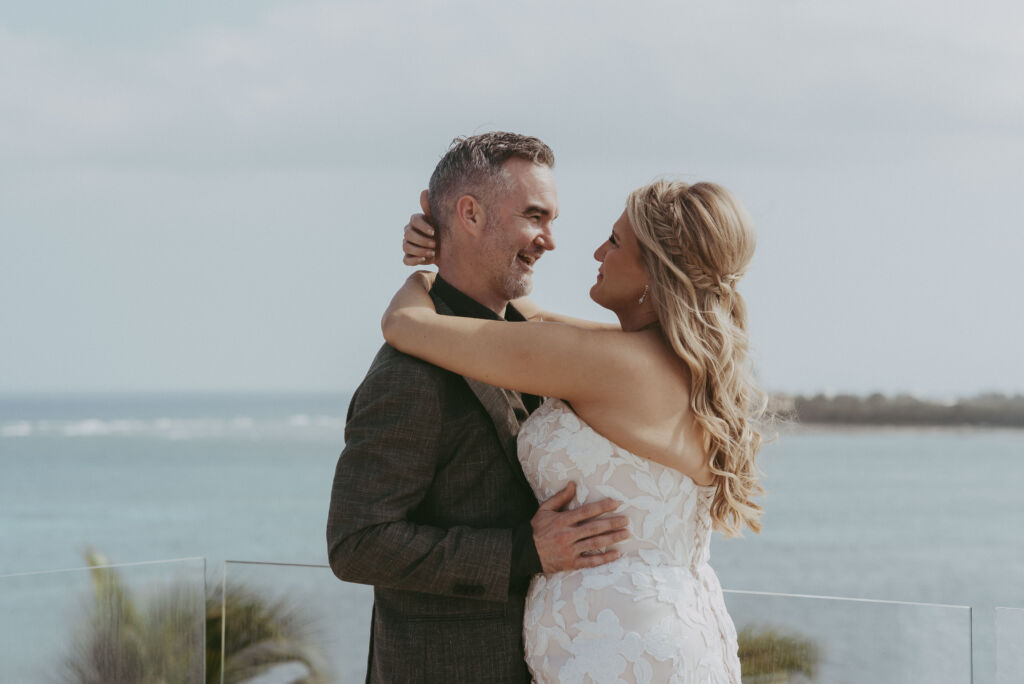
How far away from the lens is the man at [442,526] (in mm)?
2018

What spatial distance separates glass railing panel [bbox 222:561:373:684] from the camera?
12.3ft

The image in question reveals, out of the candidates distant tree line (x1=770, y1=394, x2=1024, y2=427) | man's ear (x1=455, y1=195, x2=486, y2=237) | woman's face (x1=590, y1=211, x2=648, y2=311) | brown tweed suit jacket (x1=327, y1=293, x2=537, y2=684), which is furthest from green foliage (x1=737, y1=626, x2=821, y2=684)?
distant tree line (x1=770, y1=394, x2=1024, y2=427)

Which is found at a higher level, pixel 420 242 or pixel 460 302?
pixel 420 242

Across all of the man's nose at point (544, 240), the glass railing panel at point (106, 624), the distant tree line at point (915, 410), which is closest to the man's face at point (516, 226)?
the man's nose at point (544, 240)

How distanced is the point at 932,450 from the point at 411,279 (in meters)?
28.6

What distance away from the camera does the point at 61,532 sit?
84.2 feet

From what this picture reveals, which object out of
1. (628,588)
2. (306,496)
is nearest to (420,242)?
(628,588)

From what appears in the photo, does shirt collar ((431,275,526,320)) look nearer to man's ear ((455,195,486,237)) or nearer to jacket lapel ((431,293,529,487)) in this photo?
man's ear ((455,195,486,237))

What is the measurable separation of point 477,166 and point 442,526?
818mm

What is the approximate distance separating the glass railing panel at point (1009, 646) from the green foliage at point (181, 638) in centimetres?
219

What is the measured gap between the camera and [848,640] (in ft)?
10.2

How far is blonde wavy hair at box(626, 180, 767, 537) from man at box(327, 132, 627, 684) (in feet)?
0.87

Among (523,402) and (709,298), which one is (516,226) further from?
(709,298)

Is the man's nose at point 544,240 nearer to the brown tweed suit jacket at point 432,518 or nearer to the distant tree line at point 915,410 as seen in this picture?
the brown tweed suit jacket at point 432,518
